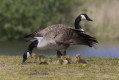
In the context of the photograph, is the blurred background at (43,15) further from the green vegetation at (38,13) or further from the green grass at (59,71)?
the green grass at (59,71)

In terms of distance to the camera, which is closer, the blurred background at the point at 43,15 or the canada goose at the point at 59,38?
the canada goose at the point at 59,38

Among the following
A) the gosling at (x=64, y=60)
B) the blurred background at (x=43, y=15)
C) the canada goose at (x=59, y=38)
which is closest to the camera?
the gosling at (x=64, y=60)

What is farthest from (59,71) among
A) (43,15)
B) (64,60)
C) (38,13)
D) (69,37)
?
(43,15)

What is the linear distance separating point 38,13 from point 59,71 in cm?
1966

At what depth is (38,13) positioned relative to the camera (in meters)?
31.2

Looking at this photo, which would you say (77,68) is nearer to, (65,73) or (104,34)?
(65,73)

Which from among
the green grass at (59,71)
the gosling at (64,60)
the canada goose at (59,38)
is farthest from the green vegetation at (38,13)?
the green grass at (59,71)

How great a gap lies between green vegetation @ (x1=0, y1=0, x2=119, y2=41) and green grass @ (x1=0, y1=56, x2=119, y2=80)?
16.8m

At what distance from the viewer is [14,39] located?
31078 millimetres

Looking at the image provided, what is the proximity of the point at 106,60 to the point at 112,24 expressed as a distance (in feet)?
49.8

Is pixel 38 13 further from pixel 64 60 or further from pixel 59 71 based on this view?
pixel 59 71

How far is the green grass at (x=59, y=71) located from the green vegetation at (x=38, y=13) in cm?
1678

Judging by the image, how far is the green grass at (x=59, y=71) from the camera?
1089 cm

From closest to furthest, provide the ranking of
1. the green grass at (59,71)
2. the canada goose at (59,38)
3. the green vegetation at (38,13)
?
the green grass at (59,71), the canada goose at (59,38), the green vegetation at (38,13)
